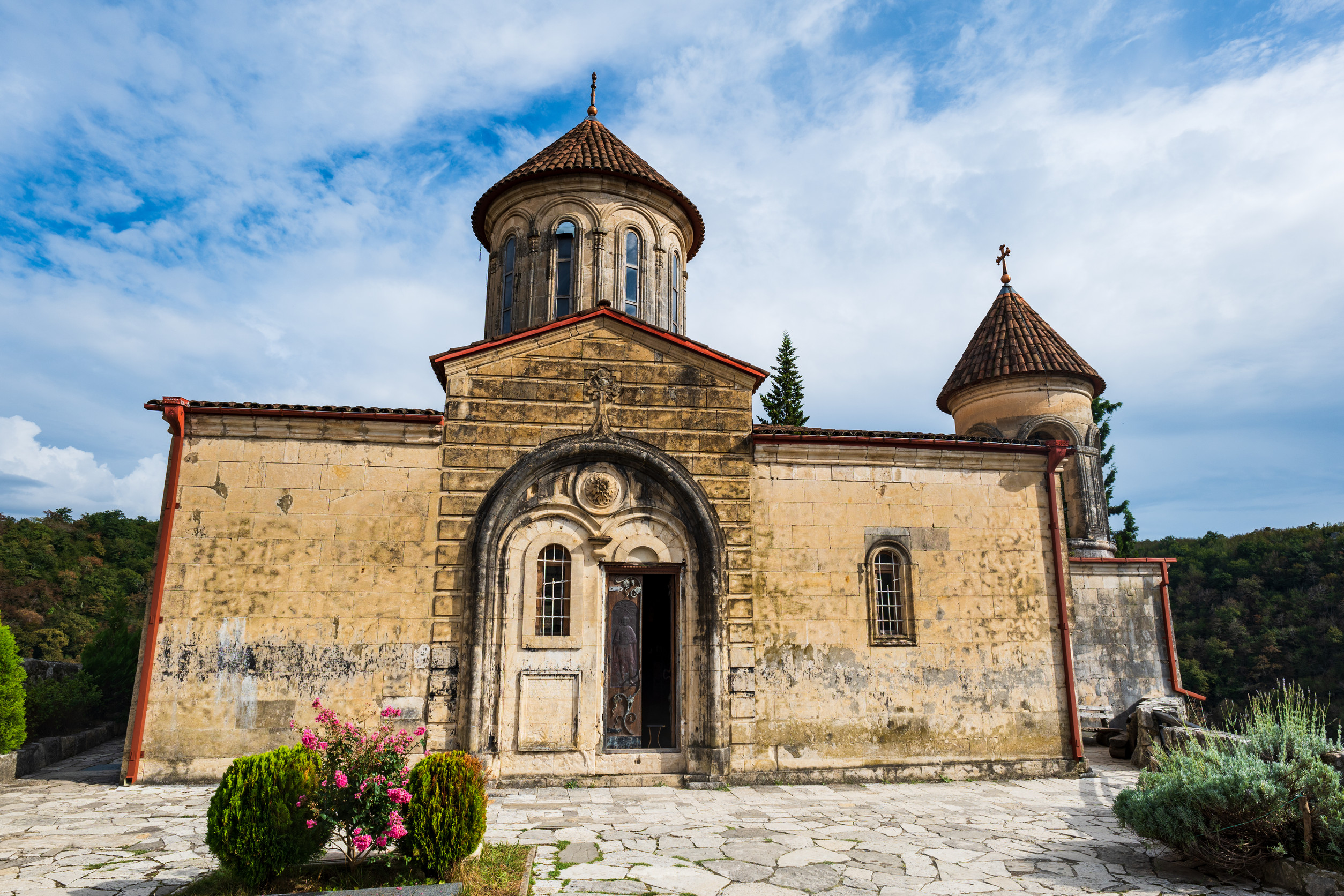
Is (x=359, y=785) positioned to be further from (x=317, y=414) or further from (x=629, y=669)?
(x=317, y=414)

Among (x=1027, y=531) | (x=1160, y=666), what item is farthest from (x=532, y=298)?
(x=1160, y=666)

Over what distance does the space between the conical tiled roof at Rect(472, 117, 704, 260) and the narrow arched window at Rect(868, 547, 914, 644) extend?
7.95 metres

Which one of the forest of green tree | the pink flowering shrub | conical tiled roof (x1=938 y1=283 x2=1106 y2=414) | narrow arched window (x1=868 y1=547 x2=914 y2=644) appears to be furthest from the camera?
the forest of green tree

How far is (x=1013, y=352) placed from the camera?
56.9 ft

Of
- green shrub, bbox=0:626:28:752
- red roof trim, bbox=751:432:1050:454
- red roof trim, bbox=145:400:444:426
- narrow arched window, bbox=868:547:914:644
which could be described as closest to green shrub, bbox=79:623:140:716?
green shrub, bbox=0:626:28:752

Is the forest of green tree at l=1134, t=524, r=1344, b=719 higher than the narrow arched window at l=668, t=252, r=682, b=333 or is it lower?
lower

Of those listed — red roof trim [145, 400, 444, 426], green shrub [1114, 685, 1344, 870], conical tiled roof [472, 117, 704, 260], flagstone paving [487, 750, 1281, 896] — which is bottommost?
flagstone paving [487, 750, 1281, 896]

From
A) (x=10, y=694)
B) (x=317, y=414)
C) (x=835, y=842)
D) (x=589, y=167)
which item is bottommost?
(x=835, y=842)

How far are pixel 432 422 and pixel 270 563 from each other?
2.63 meters

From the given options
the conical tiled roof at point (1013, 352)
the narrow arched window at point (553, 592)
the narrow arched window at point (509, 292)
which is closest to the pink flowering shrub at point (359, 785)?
the narrow arched window at point (553, 592)

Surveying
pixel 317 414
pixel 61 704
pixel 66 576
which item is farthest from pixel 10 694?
pixel 66 576

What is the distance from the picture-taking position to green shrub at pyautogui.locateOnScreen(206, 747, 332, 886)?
5086mm

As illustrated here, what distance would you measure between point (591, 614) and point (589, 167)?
839cm

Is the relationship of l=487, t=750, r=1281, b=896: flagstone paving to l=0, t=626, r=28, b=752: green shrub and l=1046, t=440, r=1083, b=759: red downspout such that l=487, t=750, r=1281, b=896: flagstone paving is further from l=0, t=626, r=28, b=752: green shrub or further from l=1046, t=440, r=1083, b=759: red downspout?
l=0, t=626, r=28, b=752: green shrub
